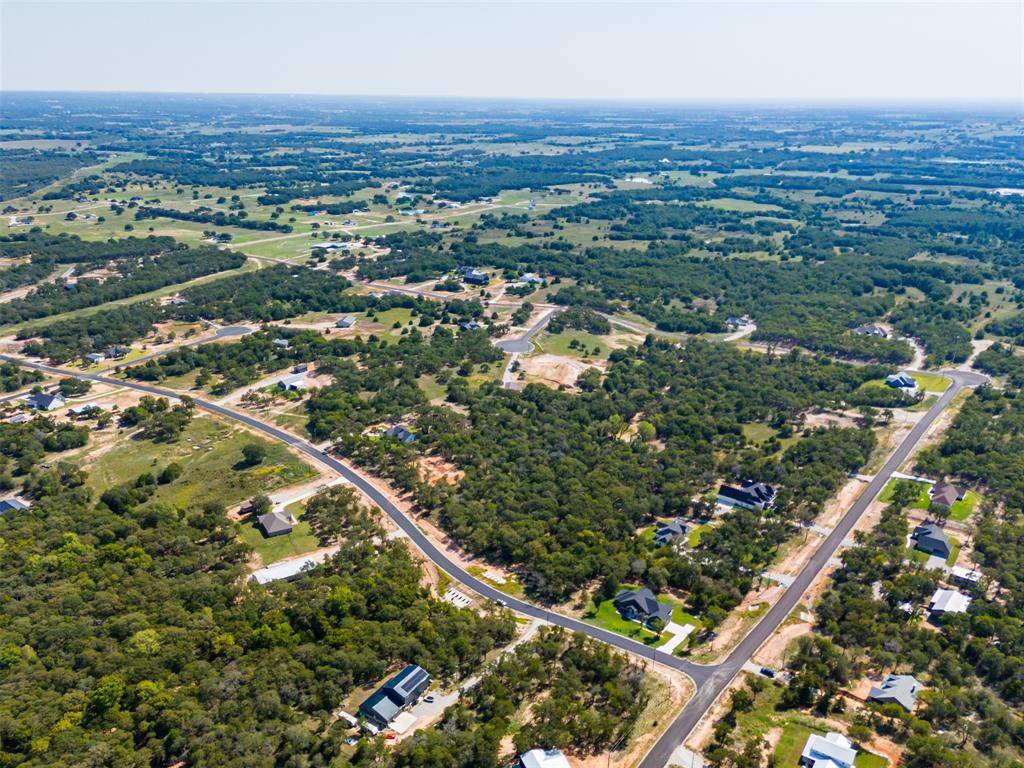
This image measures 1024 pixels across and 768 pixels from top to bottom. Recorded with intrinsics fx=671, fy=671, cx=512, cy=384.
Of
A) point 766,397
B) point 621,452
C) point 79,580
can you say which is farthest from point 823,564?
→ point 79,580

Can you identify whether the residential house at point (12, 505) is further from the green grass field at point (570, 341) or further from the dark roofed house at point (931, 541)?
the dark roofed house at point (931, 541)

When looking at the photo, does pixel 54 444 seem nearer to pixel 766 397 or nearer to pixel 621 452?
pixel 621 452

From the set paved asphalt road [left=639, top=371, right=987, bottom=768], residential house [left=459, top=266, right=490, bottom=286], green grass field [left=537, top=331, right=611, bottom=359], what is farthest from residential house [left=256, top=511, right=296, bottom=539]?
residential house [left=459, top=266, right=490, bottom=286]

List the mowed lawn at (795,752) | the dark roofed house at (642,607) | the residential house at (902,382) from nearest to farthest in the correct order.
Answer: the mowed lawn at (795,752), the dark roofed house at (642,607), the residential house at (902,382)

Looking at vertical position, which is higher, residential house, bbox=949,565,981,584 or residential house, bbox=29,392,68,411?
residential house, bbox=29,392,68,411

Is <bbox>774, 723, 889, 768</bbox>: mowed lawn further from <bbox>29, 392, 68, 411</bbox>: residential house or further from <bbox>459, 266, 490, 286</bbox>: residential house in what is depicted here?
<bbox>459, 266, 490, 286</bbox>: residential house

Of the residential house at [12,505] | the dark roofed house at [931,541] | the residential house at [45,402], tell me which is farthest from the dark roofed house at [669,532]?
the residential house at [45,402]
